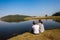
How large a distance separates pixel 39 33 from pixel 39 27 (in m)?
0.81

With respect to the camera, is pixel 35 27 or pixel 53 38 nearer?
pixel 53 38

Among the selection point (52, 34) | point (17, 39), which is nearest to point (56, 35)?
point (52, 34)

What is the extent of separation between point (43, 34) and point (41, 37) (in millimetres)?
1095

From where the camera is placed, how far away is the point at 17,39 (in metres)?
17.8

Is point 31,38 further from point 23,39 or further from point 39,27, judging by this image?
point 39,27

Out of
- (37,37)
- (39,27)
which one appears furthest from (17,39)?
(39,27)

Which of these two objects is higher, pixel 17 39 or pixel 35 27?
pixel 35 27

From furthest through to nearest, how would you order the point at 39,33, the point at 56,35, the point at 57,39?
the point at 39,33 → the point at 56,35 → the point at 57,39

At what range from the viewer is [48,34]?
736 inches

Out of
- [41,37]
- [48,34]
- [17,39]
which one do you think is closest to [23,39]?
[17,39]

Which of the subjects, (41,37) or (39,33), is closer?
(41,37)

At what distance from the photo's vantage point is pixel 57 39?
16812 mm

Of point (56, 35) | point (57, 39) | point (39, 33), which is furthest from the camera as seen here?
point (39, 33)

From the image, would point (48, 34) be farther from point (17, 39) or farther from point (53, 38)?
point (17, 39)
